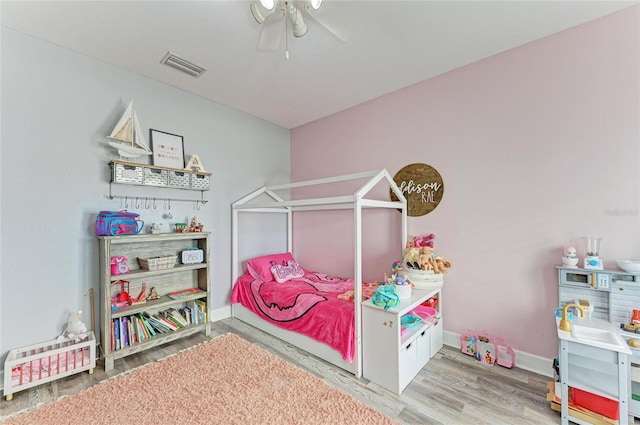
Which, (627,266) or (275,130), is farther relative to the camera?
(275,130)

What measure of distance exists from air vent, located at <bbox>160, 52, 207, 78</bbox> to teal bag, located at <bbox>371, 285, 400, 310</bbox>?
2638mm

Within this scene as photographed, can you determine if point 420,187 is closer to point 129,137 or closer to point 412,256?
point 412,256

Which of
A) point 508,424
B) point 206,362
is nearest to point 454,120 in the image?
point 508,424

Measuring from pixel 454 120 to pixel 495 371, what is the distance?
7.44 feet

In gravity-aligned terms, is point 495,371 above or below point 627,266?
below

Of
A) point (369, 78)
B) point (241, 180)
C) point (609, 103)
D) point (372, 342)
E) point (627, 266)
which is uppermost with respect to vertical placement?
point (369, 78)

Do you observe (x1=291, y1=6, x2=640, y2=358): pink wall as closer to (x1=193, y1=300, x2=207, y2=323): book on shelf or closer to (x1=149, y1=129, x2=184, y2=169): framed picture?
(x1=193, y1=300, x2=207, y2=323): book on shelf

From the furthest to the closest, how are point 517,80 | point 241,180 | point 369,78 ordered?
point 241,180, point 369,78, point 517,80

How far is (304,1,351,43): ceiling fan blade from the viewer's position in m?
1.66

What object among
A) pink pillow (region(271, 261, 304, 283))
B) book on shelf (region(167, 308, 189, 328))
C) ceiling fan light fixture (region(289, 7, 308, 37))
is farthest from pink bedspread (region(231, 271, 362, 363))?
ceiling fan light fixture (region(289, 7, 308, 37))

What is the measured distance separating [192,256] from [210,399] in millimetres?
1395

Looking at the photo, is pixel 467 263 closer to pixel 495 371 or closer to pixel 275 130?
pixel 495 371

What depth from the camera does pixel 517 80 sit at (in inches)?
87.8

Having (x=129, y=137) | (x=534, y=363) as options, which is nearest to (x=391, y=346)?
(x=534, y=363)
